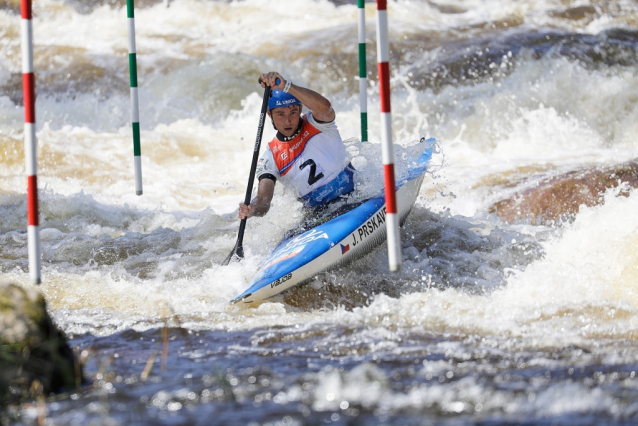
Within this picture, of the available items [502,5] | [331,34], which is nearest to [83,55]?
[331,34]

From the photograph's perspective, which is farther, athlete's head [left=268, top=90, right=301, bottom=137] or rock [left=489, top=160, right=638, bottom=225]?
rock [left=489, top=160, right=638, bottom=225]

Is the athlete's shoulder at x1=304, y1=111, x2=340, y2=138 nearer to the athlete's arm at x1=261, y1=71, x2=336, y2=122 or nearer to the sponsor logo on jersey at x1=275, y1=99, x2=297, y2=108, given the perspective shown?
the athlete's arm at x1=261, y1=71, x2=336, y2=122

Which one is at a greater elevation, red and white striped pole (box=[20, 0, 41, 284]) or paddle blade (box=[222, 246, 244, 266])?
red and white striped pole (box=[20, 0, 41, 284])

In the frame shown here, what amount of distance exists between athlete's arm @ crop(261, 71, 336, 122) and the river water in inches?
22.3

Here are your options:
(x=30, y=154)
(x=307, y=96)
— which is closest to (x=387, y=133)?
(x=307, y=96)

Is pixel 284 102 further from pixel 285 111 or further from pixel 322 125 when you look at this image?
pixel 322 125

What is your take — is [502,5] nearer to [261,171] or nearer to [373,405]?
[261,171]

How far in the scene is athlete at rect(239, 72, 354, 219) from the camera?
4.48 meters

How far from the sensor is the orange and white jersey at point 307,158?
14.9 feet

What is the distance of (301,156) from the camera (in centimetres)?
454

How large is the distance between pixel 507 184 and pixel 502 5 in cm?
1065

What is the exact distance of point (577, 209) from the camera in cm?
573

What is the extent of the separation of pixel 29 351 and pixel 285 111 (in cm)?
238

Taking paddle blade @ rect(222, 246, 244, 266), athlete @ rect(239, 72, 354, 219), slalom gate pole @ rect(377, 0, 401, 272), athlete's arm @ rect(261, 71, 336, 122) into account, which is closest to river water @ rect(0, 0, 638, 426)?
paddle blade @ rect(222, 246, 244, 266)
